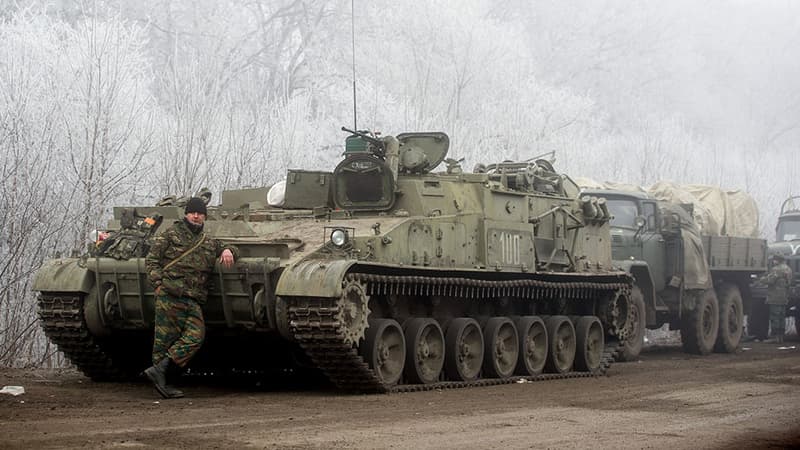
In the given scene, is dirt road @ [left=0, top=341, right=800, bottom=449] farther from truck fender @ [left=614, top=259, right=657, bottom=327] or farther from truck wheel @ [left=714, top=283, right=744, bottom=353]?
truck wheel @ [left=714, top=283, right=744, bottom=353]

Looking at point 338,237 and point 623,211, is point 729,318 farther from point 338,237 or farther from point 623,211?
point 338,237

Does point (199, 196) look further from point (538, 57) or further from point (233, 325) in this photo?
point (538, 57)

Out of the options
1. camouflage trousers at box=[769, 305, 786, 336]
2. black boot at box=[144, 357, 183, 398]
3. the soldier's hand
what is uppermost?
the soldier's hand

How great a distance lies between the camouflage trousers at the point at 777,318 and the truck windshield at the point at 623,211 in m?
5.75

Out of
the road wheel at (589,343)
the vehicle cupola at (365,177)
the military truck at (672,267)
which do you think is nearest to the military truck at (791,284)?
the military truck at (672,267)

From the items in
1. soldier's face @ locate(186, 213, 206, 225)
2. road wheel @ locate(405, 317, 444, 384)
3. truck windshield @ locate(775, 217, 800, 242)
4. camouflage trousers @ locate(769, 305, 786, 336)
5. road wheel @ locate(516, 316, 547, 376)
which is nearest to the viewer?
soldier's face @ locate(186, 213, 206, 225)

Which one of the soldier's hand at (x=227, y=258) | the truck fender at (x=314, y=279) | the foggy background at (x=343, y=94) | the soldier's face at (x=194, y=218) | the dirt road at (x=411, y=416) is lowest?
the dirt road at (x=411, y=416)

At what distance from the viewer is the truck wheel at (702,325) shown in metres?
24.8

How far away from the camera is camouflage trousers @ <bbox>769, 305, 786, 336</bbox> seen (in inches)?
1126

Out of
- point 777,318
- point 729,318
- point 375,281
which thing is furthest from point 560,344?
point 777,318

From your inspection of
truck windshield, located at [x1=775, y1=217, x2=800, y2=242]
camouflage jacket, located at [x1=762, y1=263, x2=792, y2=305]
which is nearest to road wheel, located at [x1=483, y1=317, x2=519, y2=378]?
camouflage jacket, located at [x1=762, y1=263, x2=792, y2=305]

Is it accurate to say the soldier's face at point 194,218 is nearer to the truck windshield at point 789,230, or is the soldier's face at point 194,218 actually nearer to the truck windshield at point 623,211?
the truck windshield at point 623,211

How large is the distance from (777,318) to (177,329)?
1719 cm

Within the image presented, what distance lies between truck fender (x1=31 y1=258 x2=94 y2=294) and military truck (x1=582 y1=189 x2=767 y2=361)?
376 inches
